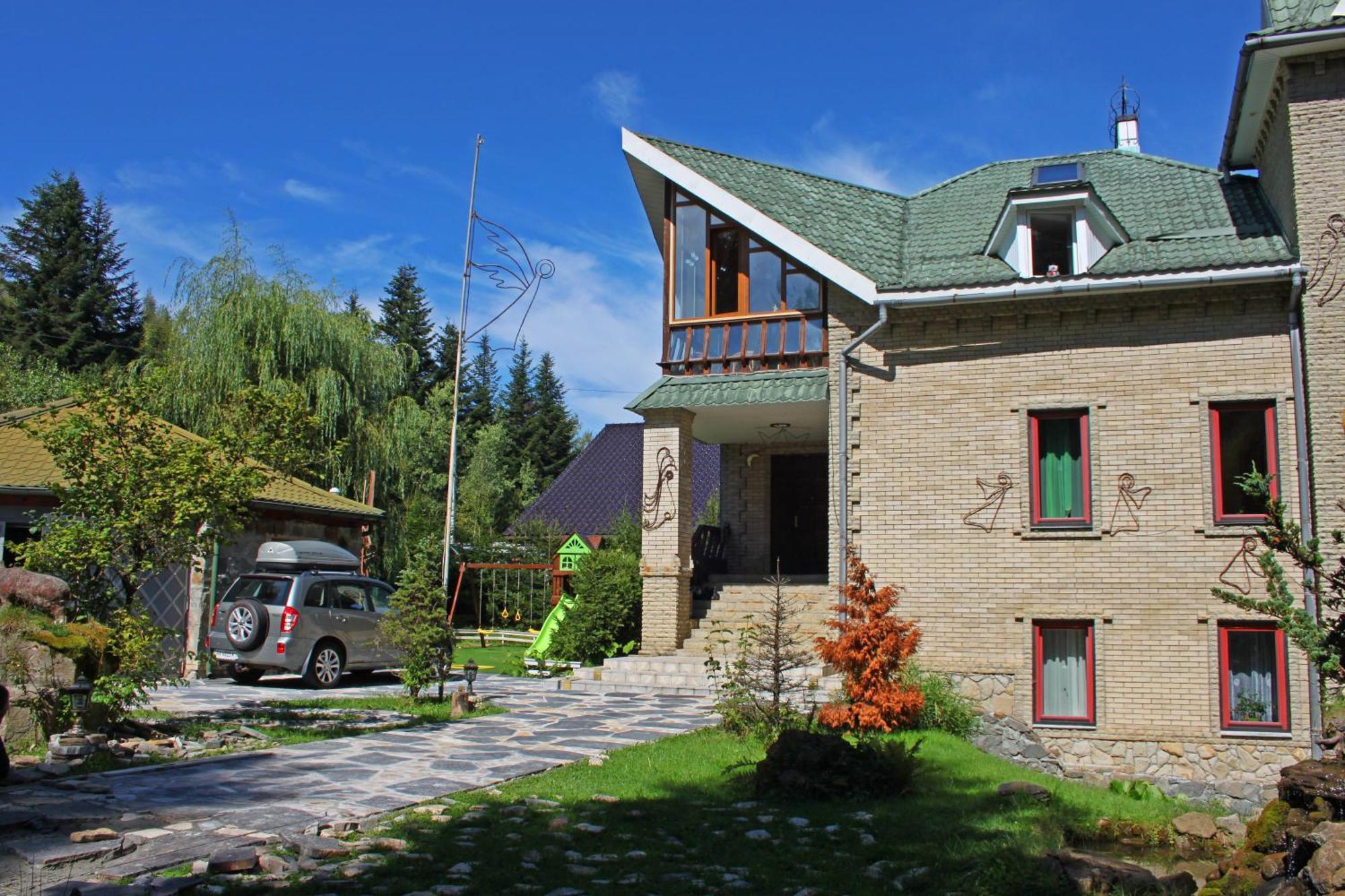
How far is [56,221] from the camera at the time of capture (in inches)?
1751

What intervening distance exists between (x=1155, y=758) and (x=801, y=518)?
8.31 metres

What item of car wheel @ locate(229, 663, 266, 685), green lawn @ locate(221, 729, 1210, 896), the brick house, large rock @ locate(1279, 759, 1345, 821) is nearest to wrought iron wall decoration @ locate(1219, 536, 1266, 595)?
the brick house

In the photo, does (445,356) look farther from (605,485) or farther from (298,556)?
(298,556)

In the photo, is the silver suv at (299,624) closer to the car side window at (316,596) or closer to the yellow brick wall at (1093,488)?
the car side window at (316,596)

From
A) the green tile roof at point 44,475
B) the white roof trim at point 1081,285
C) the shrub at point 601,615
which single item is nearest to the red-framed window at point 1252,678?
the white roof trim at point 1081,285

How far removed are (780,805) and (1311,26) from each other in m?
12.0

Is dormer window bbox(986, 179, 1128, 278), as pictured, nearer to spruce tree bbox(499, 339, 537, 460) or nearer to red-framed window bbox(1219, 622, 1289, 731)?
red-framed window bbox(1219, 622, 1289, 731)

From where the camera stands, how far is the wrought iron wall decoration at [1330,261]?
45.1 ft

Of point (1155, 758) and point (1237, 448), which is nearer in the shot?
point (1155, 758)

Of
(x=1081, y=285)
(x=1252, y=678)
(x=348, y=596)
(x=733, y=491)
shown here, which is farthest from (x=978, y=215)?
(x=348, y=596)

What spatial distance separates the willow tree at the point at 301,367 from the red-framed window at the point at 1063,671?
1709cm

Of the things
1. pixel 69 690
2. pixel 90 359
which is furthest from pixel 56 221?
pixel 69 690

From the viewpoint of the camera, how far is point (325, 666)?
16.4 metres

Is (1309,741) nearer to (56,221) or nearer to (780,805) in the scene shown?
(780,805)
